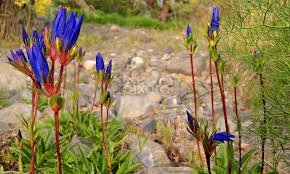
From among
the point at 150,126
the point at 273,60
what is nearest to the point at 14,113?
the point at 150,126

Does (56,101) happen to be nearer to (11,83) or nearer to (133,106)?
(133,106)

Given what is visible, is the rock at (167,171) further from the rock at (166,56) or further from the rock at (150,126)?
the rock at (166,56)

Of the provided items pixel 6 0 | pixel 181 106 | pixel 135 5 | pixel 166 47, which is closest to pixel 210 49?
pixel 181 106

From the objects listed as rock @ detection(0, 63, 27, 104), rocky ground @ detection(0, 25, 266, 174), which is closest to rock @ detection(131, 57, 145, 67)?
rocky ground @ detection(0, 25, 266, 174)

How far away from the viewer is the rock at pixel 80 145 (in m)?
3.42

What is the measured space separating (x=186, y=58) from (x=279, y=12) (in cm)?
508

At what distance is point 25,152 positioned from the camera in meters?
3.40

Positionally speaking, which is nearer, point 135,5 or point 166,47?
point 166,47

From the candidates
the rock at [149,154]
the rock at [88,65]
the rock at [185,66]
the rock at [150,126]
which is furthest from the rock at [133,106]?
the rock at [88,65]

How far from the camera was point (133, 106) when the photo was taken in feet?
16.4

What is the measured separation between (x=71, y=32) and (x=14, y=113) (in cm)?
282

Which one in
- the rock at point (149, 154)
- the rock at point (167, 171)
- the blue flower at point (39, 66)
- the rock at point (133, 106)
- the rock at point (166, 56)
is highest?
Answer: the blue flower at point (39, 66)

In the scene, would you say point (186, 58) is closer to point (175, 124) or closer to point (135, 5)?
point (175, 124)

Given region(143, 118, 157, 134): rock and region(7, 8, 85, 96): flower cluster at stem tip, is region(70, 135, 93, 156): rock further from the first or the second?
region(7, 8, 85, 96): flower cluster at stem tip
